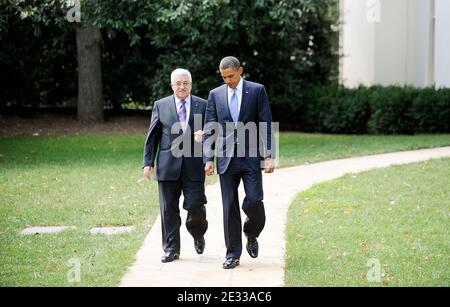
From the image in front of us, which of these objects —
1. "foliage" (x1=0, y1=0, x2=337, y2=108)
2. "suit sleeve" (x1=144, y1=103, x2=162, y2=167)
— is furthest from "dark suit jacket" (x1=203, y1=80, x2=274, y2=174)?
"foliage" (x1=0, y1=0, x2=337, y2=108)

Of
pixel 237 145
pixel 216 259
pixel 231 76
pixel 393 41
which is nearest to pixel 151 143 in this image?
pixel 237 145

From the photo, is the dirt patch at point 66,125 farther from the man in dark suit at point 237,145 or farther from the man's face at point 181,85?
the man in dark suit at point 237,145

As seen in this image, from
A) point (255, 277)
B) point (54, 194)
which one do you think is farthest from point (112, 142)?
point (255, 277)

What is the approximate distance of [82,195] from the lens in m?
12.5

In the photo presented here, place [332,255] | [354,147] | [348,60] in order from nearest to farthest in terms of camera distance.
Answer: [332,255], [354,147], [348,60]

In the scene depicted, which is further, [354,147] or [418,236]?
[354,147]

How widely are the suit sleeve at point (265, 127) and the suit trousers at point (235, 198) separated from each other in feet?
0.81

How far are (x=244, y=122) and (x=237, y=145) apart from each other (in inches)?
9.5

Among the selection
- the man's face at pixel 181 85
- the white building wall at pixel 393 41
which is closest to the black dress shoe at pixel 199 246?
the man's face at pixel 181 85

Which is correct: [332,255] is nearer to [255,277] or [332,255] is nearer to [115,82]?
[255,277]

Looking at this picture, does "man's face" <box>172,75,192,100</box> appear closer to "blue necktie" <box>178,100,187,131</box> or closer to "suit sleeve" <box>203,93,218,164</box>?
"blue necktie" <box>178,100,187,131</box>

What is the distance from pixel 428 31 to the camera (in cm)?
2331

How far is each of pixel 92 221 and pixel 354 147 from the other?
888 centimetres

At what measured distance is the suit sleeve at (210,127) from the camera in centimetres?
832
